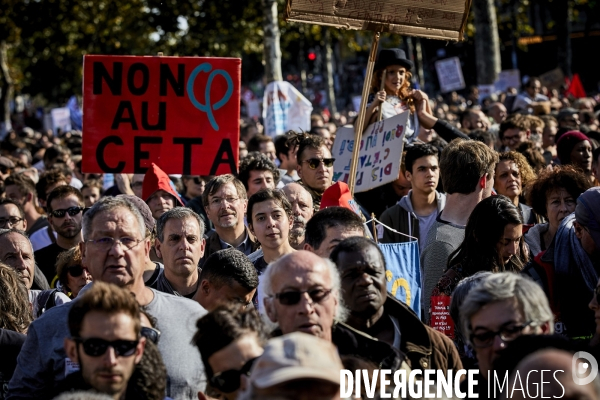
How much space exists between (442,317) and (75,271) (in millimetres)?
2531

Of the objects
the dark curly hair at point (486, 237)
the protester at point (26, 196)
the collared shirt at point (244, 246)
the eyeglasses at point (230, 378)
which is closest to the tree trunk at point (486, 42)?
the protester at point (26, 196)

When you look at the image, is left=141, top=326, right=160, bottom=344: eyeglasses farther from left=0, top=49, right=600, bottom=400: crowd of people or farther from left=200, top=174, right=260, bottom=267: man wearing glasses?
left=200, top=174, right=260, bottom=267: man wearing glasses

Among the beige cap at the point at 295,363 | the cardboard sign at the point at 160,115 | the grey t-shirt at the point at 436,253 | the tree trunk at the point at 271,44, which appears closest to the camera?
the beige cap at the point at 295,363

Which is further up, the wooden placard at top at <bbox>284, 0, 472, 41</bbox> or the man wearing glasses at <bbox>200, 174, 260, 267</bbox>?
the wooden placard at top at <bbox>284, 0, 472, 41</bbox>

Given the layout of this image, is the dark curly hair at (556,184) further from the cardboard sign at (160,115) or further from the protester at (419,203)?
the cardboard sign at (160,115)

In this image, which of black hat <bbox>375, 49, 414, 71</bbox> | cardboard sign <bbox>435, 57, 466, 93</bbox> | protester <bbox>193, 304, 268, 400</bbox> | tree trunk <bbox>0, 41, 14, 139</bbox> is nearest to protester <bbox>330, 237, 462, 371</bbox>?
protester <bbox>193, 304, 268, 400</bbox>

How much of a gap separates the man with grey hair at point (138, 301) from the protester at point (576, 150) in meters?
5.16

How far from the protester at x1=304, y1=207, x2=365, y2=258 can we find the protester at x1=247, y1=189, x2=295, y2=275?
0.94 meters

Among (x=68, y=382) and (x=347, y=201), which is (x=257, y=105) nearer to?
(x=347, y=201)

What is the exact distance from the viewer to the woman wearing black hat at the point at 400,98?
9.81 m

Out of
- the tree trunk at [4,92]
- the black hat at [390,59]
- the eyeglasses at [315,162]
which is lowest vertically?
the tree trunk at [4,92]

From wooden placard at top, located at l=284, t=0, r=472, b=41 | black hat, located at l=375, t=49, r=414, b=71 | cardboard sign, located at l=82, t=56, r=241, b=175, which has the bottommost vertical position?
cardboard sign, located at l=82, t=56, r=241, b=175

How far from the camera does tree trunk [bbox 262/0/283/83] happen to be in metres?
18.4

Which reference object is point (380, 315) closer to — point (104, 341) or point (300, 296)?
point (300, 296)
